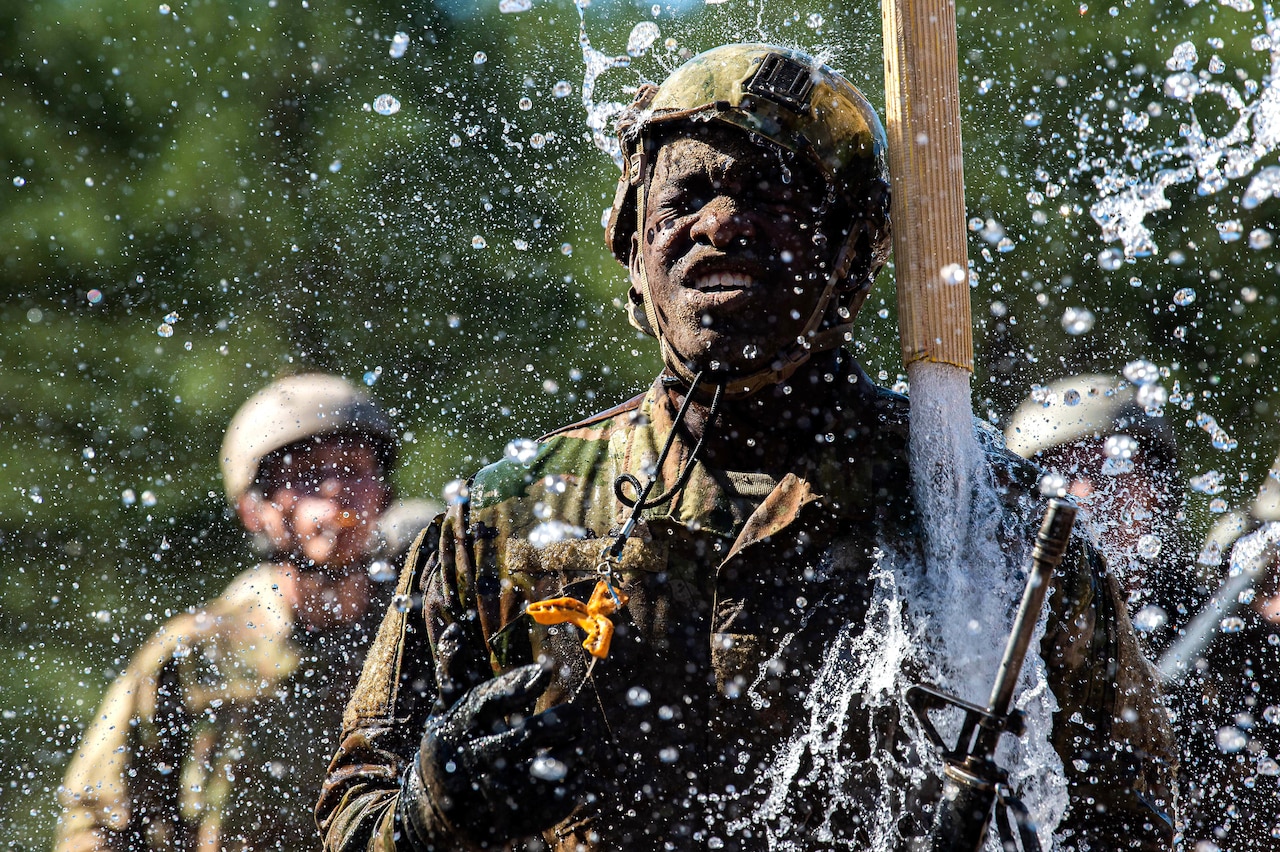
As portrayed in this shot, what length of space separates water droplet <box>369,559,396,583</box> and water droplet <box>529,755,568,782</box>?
7.37 ft

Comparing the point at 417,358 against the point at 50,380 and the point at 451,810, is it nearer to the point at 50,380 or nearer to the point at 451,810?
the point at 50,380

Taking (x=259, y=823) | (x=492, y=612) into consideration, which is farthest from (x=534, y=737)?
(x=259, y=823)

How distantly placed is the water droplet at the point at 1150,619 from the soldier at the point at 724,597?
148 cm

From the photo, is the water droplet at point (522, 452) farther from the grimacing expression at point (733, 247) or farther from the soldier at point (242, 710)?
the soldier at point (242, 710)

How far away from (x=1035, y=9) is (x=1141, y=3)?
27.3 inches

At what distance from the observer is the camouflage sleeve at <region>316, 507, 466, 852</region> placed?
272 centimetres

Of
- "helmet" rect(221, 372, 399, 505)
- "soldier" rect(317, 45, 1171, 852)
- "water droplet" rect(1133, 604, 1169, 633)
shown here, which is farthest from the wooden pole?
"helmet" rect(221, 372, 399, 505)

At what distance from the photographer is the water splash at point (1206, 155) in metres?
7.17

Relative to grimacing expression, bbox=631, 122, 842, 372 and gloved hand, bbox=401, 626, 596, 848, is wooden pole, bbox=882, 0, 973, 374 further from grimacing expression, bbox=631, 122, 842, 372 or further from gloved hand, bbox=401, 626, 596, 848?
gloved hand, bbox=401, 626, 596, 848

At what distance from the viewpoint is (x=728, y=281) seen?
279cm

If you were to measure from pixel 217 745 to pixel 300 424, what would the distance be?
4.81ft

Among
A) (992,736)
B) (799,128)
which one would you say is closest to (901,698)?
(992,736)

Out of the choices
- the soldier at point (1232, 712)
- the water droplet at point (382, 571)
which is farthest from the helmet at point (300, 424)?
the soldier at point (1232, 712)

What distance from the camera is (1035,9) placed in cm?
769
